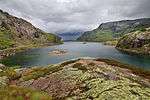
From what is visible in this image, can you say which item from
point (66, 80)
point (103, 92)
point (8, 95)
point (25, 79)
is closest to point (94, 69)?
point (66, 80)

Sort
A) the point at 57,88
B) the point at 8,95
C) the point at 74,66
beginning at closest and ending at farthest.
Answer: the point at 8,95, the point at 57,88, the point at 74,66

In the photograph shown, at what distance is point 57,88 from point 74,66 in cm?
1305

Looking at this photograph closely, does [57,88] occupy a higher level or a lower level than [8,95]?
lower

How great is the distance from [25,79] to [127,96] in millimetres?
31690

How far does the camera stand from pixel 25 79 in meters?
59.9

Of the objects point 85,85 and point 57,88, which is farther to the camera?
point 57,88

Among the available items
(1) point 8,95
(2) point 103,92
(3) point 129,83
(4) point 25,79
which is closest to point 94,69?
(3) point 129,83

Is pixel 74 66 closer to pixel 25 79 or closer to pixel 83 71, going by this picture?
pixel 83 71

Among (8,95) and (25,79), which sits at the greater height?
(8,95)

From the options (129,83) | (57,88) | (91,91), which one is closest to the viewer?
(91,91)

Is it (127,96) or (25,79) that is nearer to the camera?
(127,96)

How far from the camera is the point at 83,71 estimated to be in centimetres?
5231

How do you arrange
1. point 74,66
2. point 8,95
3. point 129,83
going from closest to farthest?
point 8,95 < point 129,83 < point 74,66

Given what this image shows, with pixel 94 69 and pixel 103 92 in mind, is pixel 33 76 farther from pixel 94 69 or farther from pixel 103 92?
pixel 103 92
